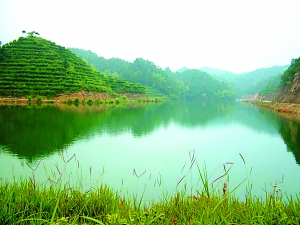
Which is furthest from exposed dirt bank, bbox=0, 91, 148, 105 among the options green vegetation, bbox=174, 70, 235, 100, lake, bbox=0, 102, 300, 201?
green vegetation, bbox=174, 70, 235, 100

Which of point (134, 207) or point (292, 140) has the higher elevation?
point (134, 207)

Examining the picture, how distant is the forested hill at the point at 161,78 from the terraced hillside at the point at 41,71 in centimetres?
3629

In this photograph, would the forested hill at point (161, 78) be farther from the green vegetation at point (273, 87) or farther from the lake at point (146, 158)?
the lake at point (146, 158)

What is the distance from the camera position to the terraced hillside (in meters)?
38.2

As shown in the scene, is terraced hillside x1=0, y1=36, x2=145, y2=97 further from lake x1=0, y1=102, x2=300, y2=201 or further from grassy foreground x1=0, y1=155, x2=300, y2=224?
grassy foreground x1=0, y1=155, x2=300, y2=224

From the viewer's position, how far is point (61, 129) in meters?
15.4

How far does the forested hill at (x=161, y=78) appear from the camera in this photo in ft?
299

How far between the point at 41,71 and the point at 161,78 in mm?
54759

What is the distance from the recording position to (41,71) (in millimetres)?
41750

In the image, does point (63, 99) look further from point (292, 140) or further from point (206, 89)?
point (206, 89)

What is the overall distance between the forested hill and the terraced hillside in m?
36.3

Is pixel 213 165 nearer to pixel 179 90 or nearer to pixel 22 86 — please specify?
pixel 22 86

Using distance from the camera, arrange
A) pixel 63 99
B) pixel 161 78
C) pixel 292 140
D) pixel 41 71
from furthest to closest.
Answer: pixel 161 78 < pixel 41 71 < pixel 63 99 < pixel 292 140

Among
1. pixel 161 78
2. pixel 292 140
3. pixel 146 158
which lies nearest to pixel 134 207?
pixel 146 158
